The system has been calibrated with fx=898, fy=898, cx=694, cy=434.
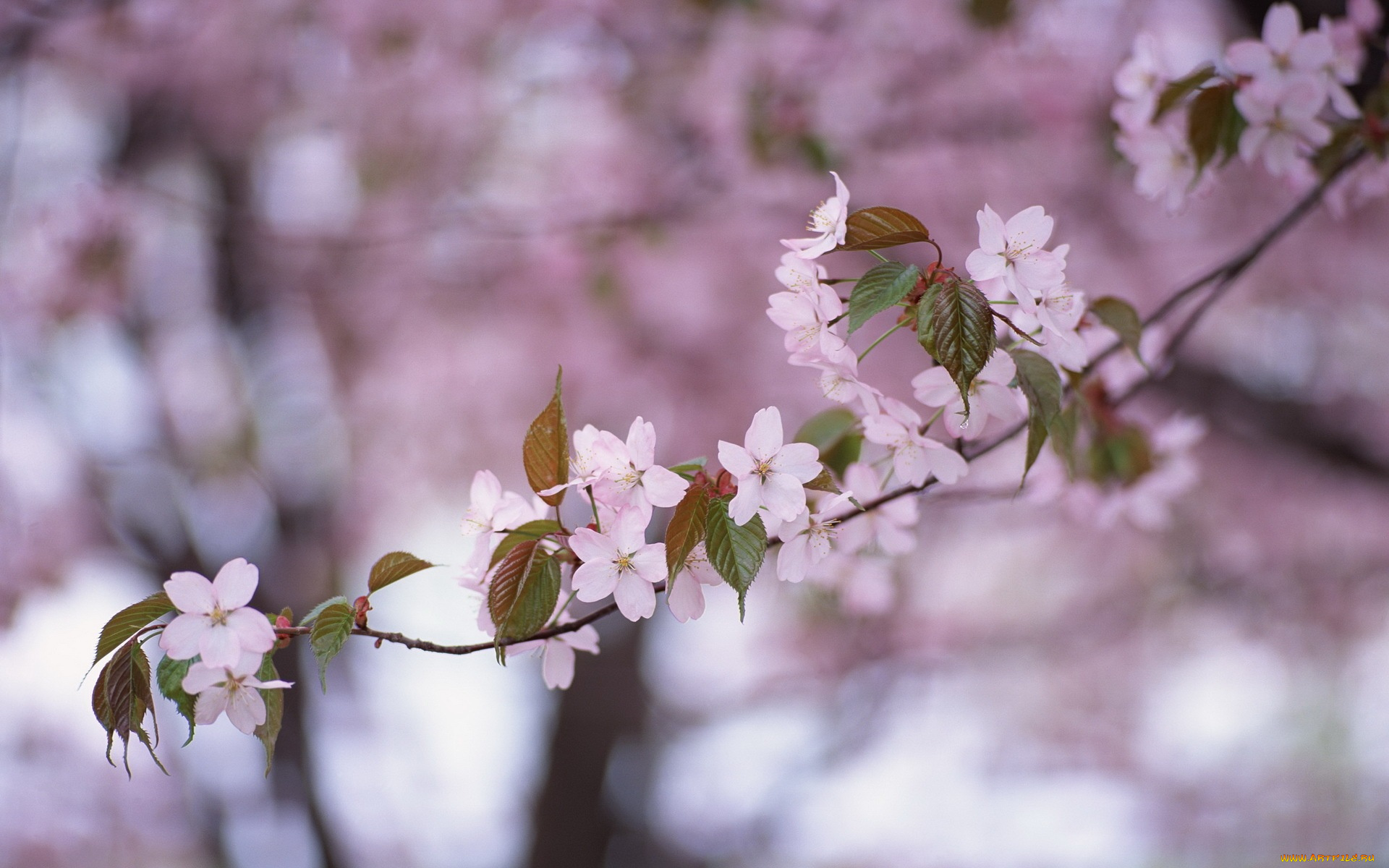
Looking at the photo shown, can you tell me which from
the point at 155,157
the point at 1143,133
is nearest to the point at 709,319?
the point at 155,157

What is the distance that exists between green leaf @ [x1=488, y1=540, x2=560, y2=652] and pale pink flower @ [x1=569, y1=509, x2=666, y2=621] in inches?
0.9

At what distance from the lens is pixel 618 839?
3.56 m

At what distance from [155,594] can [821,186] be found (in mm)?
2154

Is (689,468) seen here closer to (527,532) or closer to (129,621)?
(527,532)

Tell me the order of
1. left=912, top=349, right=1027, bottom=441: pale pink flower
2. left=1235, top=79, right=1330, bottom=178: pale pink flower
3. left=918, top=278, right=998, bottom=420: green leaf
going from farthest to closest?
left=1235, top=79, right=1330, bottom=178: pale pink flower < left=912, top=349, right=1027, bottom=441: pale pink flower < left=918, top=278, right=998, bottom=420: green leaf

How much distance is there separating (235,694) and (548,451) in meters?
0.28

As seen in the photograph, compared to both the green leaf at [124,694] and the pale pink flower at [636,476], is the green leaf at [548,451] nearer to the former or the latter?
the pale pink flower at [636,476]

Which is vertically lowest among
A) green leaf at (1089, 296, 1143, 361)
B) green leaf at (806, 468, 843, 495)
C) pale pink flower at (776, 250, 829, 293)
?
green leaf at (806, 468, 843, 495)

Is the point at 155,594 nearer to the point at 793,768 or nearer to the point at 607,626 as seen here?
the point at 607,626

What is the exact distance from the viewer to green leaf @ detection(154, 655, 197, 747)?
2.03 feet

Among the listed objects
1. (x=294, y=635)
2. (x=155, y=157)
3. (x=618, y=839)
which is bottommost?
(x=618, y=839)

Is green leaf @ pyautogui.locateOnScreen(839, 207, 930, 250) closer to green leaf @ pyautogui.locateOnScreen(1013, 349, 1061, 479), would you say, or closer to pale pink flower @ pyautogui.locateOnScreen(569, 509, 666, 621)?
green leaf @ pyautogui.locateOnScreen(1013, 349, 1061, 479)

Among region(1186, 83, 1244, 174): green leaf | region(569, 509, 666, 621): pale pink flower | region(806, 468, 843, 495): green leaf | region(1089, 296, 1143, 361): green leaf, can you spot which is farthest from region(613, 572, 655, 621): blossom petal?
region(1186, 83, 1244, 174): green leaf

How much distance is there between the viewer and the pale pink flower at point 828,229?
1.99 ft
